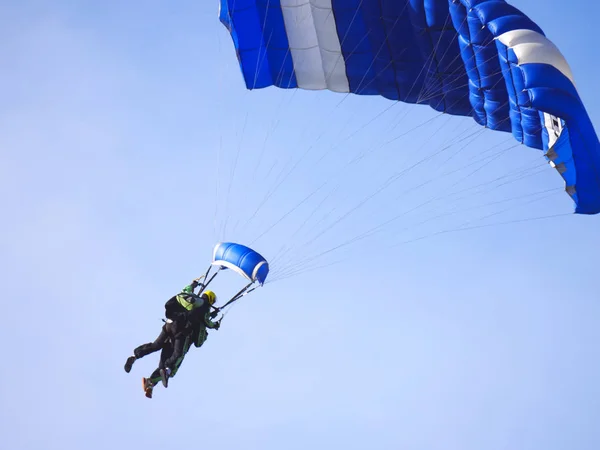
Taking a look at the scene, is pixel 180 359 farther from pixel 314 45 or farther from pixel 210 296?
pixel 314 45

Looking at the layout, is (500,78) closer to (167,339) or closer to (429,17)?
(429,17)

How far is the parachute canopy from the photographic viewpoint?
13344 millimetres

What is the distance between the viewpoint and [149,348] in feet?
42.4

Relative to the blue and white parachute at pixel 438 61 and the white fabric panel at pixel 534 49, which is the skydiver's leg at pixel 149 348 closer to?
the blue and white parachute at pixel 438 61

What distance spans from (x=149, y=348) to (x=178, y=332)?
47cm

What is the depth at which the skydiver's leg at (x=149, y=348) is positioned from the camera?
12.9 meters

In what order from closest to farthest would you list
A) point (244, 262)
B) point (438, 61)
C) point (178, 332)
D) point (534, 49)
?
point (534, 49) < point (178, 332) < point (244, 262) < point (438, 61)

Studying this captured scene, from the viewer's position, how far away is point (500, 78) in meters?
13.1

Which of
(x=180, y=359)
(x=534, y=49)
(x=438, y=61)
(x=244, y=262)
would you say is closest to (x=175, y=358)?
(x=180, y=359)

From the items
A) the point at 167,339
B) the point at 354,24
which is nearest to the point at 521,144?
the point at 354,24

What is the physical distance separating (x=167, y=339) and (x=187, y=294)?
657 millimetres

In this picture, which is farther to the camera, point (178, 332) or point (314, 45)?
point (314, 45)

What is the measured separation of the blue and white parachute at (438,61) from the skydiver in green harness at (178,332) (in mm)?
3530

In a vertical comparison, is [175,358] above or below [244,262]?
below
